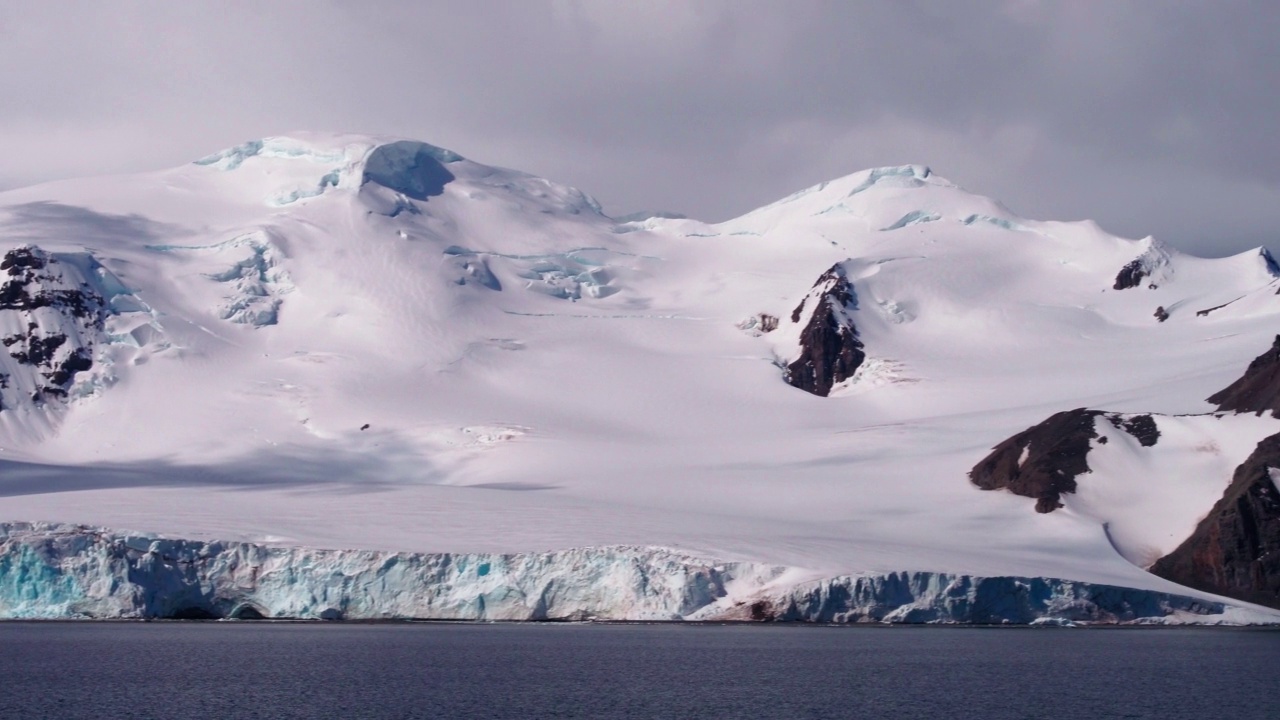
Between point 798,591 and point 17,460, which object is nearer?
point 798,591

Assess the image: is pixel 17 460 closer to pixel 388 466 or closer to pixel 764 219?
pixel 388 466

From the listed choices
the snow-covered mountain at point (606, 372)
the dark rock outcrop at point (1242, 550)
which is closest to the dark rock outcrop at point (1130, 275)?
the snow-covered mountain at point (606, 372)

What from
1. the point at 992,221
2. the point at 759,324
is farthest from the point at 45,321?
the point at 992,221

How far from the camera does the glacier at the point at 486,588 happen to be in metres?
60.9

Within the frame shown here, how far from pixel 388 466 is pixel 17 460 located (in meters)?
22.7

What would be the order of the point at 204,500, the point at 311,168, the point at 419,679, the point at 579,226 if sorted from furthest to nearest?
the point at 579,226, the point at 311,168, the point at 204,500, the point at 419,679

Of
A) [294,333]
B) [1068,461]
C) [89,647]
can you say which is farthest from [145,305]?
[1068,461]

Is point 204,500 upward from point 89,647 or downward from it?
upward

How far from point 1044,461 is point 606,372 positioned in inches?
1695

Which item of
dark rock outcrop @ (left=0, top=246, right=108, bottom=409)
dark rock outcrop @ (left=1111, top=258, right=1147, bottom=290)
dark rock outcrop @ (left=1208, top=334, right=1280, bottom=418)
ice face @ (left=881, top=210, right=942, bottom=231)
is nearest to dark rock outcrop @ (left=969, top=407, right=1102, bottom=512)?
dark rock outcrop @ (left=1208, top=334, right=1280, bottom=418)

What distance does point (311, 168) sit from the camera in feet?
454

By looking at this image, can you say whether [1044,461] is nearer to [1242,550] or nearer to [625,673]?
[1242,550]

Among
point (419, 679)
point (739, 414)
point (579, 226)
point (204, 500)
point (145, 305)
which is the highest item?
point (579, 226)

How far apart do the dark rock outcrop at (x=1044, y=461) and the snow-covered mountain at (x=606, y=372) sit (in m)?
0.20
